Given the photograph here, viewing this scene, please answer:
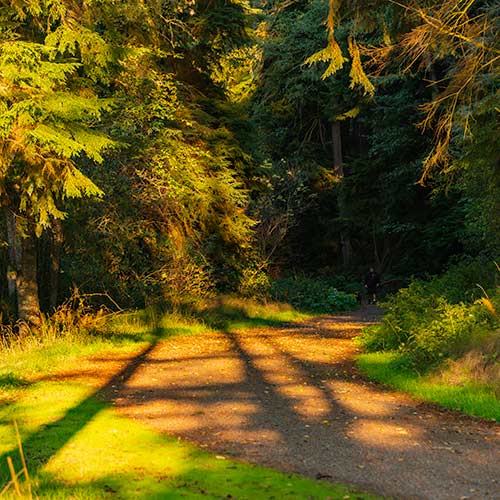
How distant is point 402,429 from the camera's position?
813cm

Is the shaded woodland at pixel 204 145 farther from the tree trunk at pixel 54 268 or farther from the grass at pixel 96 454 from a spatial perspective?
the grass at pixel 96 454

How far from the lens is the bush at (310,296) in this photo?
27.1 metres

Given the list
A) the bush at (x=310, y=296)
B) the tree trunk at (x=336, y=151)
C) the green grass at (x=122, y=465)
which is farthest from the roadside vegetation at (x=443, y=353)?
the tree trunk at (x=336, y=151)

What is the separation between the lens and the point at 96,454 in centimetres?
683

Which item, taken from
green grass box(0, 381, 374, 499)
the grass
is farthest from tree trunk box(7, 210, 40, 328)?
green grass box(0, 381, 374, 499)

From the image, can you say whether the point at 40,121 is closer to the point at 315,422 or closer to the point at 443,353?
the point at 315,422

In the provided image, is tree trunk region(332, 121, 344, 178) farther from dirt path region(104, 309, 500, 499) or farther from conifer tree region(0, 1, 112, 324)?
conifer tree region(0, 1, 112, 324)

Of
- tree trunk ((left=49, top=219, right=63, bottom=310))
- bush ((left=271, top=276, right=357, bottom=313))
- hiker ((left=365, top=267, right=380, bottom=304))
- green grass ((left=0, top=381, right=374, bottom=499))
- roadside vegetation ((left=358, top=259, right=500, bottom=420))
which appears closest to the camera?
green grass ((left=0, top=381, right=374, bottom=499))

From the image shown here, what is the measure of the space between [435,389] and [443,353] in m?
0.92

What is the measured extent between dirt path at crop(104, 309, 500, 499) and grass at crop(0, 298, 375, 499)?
0.37 meters

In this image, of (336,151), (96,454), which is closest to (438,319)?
(96,454)

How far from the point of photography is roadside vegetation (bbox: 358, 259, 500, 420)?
955 cm

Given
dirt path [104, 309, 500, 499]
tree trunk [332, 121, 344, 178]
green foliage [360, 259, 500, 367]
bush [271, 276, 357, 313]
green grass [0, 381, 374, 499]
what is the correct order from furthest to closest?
tree trunk [332, 121, 344, 178]
bush [271, 276, 357, 313]
green foliage [360, 259, 500, 367]
dirt path [104, 309, 500, 499]
green grass [0, 381, 374, 499]

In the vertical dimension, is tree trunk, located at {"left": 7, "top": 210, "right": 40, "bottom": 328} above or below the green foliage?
above
